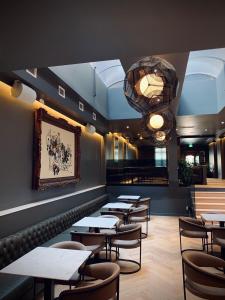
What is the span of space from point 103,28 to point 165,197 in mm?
6957

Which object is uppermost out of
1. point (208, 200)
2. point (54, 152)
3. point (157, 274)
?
point (54, 152)

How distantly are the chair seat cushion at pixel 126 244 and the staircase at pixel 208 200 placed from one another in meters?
4.34

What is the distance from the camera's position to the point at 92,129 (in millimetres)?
6621

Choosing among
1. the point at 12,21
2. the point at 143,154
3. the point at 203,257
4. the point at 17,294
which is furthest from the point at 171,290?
the point at 143,154

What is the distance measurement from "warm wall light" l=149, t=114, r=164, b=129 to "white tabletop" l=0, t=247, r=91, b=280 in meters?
1.66

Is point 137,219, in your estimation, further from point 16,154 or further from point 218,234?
point 16,154

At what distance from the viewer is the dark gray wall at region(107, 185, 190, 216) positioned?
805cm

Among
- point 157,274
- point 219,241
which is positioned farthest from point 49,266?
point 219,241

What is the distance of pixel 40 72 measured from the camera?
3.82 meters

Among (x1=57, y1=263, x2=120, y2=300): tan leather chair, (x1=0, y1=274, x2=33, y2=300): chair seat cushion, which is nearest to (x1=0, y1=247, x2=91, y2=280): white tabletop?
(x1=57, y1=263, x2=120, y2=300): tan leather chair

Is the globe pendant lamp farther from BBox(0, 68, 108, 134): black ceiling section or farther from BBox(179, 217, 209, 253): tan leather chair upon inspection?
BBox(179, 217, 209, 253): tan leather chair

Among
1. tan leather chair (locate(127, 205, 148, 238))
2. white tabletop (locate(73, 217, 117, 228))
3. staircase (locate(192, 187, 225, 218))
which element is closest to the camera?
white tabletop (locate(73, 217, 117, 228))

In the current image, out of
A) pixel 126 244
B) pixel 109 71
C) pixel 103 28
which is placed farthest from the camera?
pixel 109 71

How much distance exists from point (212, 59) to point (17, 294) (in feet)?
22.3
